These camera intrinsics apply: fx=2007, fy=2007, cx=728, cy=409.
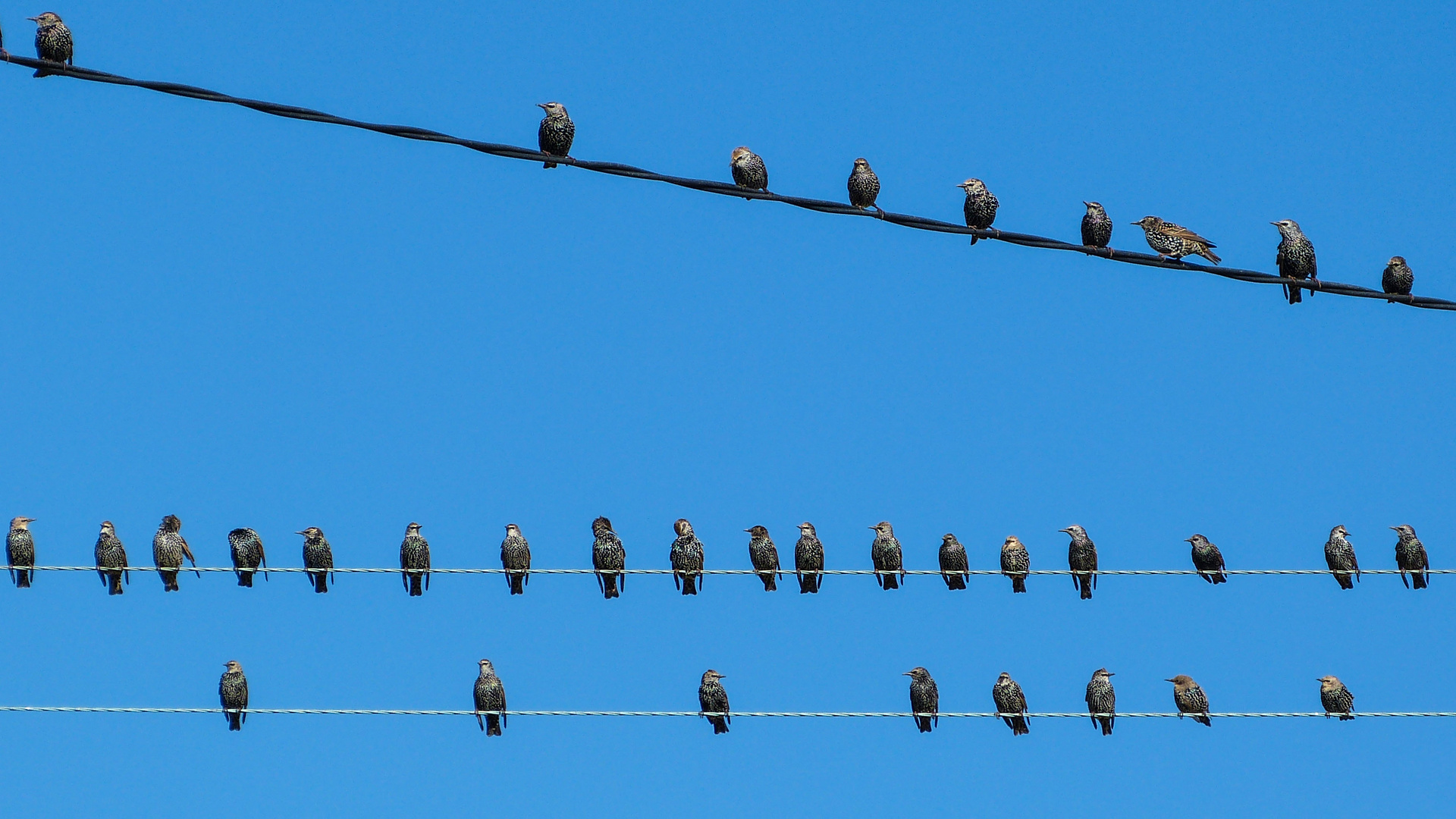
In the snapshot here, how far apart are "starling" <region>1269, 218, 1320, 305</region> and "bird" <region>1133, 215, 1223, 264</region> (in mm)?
637

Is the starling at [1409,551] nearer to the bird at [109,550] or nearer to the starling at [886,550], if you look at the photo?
the starling at [886,550]

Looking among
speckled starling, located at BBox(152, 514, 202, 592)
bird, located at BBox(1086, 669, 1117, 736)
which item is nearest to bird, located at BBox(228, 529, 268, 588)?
speckled starling, located at BBox(152, 514, 202, 592)

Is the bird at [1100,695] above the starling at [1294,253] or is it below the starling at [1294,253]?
below

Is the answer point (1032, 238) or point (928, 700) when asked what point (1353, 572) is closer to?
point (928, 700)

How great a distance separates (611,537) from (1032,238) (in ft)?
29.2

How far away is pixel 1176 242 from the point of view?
14688mm

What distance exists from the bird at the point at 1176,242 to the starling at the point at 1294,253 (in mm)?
637

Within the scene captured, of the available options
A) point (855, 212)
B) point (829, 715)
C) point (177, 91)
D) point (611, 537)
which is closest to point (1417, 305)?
point (855, 212)

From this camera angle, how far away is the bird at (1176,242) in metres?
14.6

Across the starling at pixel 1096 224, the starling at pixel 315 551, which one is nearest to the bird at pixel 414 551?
the starling at pixel 315 551

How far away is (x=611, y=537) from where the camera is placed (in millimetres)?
16547

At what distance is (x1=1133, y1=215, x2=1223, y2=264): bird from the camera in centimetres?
1457

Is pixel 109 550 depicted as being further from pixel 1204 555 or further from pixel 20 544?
pixel 1204 555

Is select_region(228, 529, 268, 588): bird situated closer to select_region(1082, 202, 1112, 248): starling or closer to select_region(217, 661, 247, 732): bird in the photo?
select_region(217, 661, 247, 732): bird
